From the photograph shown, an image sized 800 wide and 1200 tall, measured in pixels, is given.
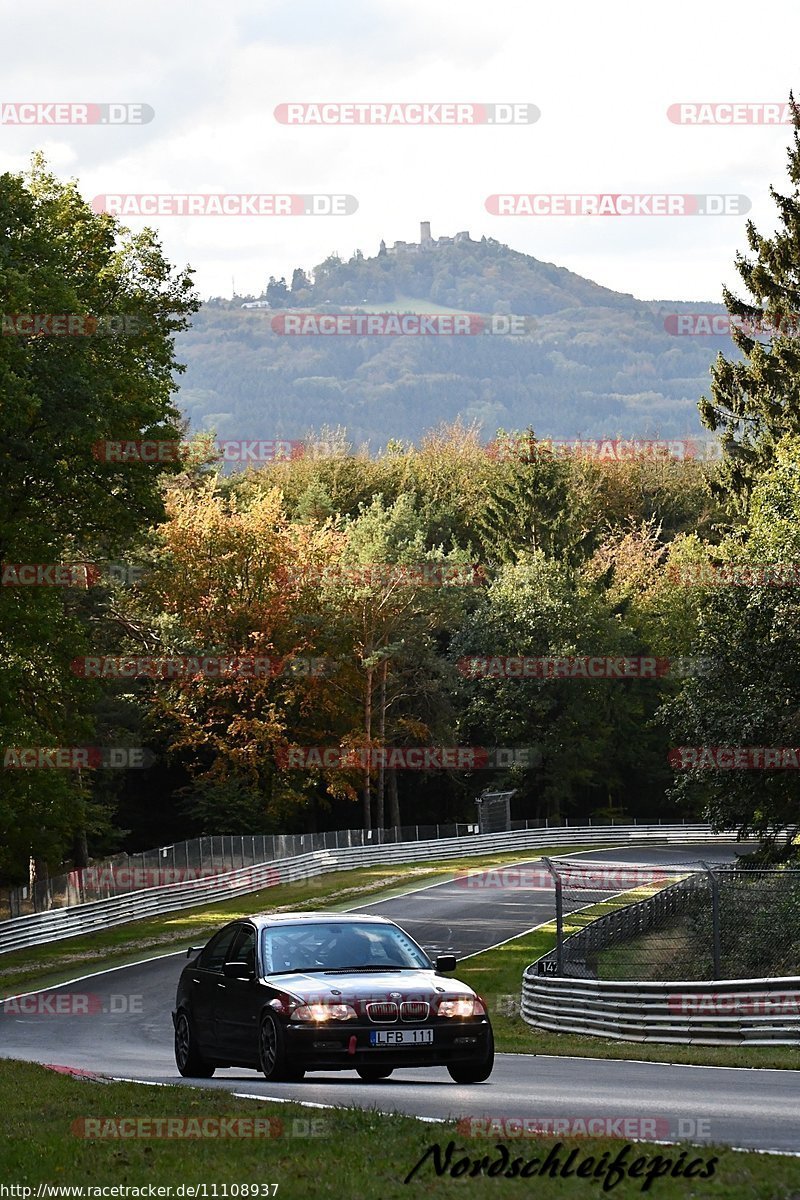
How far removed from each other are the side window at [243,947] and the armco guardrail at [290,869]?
82.2 feet

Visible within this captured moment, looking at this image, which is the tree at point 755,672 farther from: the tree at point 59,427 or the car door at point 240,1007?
the car door at point 240,1007

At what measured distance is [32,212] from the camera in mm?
35156

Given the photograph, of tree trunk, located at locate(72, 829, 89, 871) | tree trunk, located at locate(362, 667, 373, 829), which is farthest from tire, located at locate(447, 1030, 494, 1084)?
tree trunk, located at locate(362, 667, 373, 829)

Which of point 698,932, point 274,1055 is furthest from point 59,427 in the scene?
point 274,1055

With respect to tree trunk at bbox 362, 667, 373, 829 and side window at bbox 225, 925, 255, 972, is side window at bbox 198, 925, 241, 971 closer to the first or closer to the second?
side window at bbox 225, 925, 255, 972

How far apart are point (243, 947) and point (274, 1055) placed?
146 centimetres

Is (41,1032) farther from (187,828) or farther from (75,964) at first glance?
(187,828)

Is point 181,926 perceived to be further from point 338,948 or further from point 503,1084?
point 503,1084

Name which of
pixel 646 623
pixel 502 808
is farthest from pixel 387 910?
pixel 646 623

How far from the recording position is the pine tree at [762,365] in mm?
46844

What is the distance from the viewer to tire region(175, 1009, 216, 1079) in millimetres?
14992

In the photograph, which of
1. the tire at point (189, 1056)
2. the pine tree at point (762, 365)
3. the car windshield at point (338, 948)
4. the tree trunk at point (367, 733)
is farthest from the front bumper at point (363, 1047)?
the tree trunk at point (367, 733)

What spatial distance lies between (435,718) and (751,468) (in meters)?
30.5

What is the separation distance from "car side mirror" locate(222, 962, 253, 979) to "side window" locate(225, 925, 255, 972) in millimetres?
49
